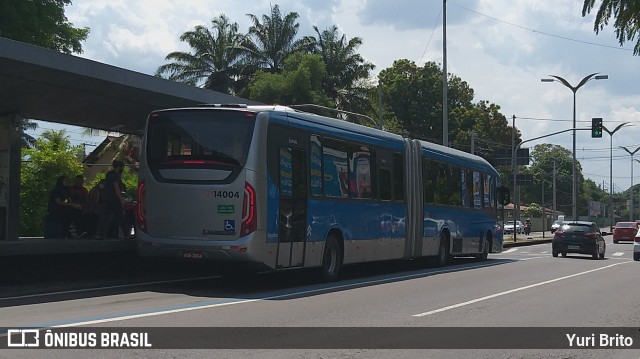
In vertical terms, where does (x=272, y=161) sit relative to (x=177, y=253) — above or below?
above

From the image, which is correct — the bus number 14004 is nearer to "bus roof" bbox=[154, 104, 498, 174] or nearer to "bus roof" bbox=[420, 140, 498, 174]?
"bus roof" bbox=[154, 104, 498, 174]

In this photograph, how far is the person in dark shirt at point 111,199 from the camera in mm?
17547

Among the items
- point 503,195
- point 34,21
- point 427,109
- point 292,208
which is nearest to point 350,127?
point 292,208

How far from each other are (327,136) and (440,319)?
608cm

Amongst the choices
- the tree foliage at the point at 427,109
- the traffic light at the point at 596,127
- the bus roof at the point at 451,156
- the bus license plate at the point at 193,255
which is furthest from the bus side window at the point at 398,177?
the tree foliage at the point at 427,109

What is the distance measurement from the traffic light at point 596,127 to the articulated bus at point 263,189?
2875 cm

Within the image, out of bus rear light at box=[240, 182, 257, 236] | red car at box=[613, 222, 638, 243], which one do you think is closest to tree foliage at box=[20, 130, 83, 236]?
bus rear light at box=[240, 182, 257, 236]

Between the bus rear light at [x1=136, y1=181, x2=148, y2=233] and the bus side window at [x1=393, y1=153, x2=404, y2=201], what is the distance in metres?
7.32

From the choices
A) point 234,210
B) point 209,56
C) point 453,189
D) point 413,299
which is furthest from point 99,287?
point 209,56

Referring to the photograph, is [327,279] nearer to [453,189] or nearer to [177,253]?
[177,253]

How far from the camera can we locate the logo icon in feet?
29.1

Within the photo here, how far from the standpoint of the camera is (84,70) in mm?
15859

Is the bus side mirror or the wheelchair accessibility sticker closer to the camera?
the wheelchair accessibility sticker
